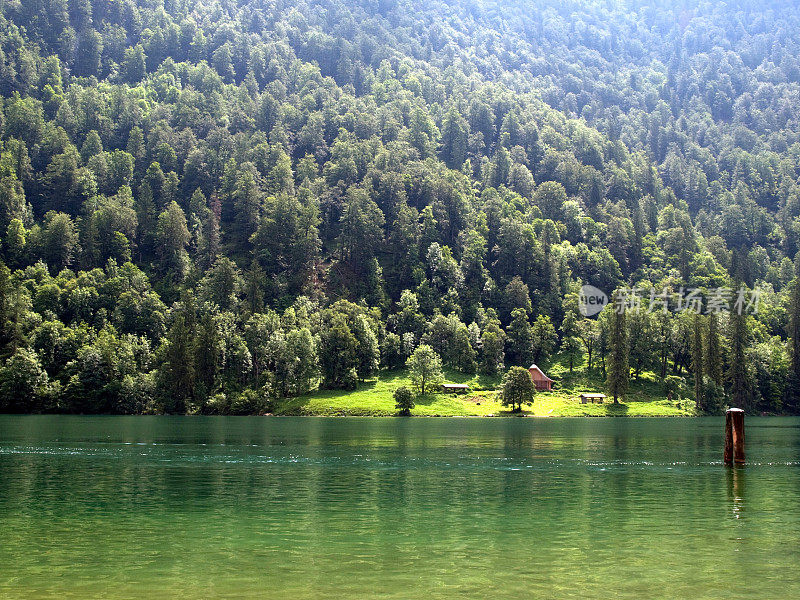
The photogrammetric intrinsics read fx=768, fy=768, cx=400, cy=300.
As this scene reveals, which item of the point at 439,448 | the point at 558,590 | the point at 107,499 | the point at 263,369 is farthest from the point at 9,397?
the point at 558,590

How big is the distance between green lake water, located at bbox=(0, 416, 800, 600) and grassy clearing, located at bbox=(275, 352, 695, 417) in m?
91.8

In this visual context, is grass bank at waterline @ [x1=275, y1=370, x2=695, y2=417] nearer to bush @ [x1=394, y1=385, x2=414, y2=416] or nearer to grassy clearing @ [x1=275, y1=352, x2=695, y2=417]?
grassy clearing @ [x1=275, y1=352, x2=695, y2=417]

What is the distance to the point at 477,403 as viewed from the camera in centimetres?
17425

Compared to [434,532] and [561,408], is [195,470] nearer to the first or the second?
[434,532]

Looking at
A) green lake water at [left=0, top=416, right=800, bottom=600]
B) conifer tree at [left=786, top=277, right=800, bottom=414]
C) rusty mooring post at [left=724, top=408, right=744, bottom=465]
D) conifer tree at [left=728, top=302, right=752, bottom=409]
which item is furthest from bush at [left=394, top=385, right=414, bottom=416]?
rusty mooring post at [left=724, top=408, right=744, bottom=465]

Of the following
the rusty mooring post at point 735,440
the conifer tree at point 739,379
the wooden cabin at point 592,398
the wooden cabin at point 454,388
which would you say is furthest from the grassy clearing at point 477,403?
the rusty mooring post at point 735,440

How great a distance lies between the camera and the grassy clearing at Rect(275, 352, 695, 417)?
16712cm

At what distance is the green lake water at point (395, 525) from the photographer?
84.4 feet

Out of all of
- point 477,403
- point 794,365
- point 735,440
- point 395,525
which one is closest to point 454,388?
point 477,403

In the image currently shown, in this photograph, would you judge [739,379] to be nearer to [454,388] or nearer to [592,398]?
[592,398]

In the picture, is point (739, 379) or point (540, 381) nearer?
point (739, 379)

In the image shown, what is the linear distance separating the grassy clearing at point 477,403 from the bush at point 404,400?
1.43 m

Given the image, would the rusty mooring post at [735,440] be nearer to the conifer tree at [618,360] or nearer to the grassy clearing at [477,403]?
the grassy clearing at [477,403]

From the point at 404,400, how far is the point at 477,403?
762 inches
